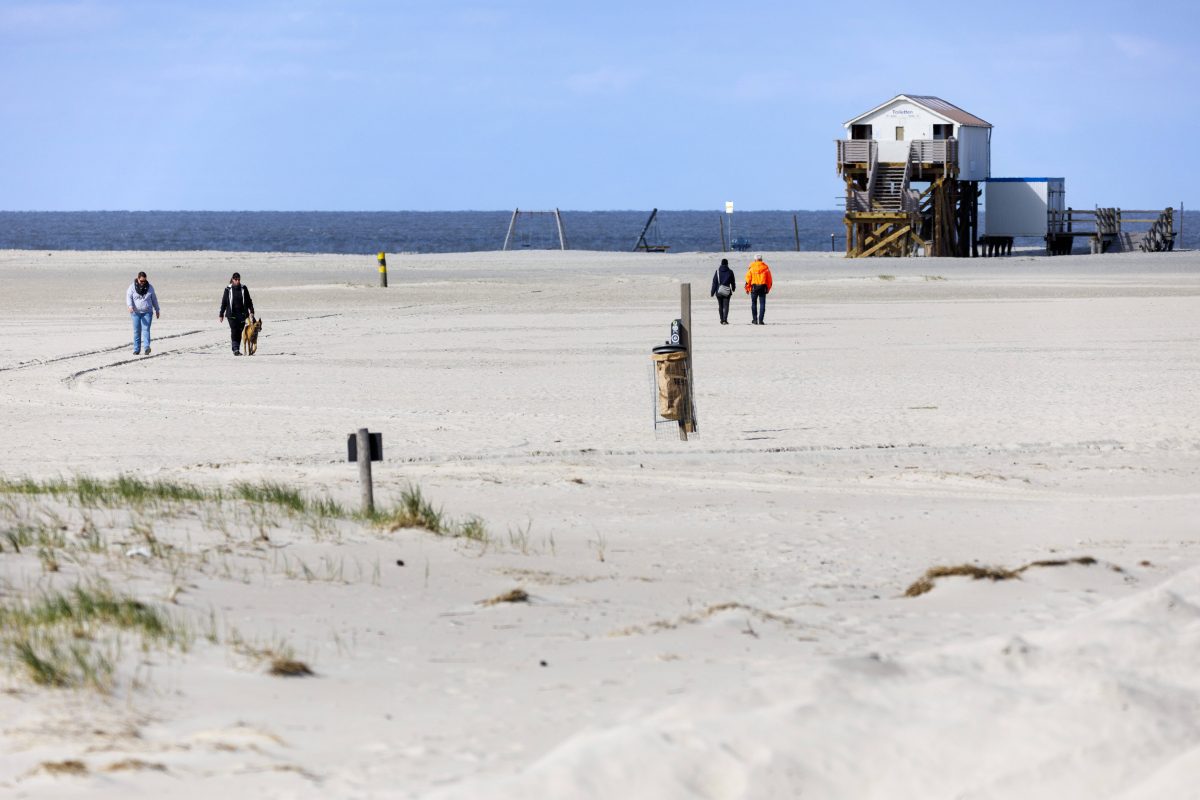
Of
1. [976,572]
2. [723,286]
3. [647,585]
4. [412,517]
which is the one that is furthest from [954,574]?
[723,286]

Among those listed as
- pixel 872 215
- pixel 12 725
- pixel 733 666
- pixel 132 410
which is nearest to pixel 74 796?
pixel 12 725

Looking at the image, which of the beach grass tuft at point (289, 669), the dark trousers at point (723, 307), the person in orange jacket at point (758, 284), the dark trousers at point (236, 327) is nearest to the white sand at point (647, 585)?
the beach grass tuft at point (289, 669)

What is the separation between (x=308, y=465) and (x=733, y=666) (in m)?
7.04

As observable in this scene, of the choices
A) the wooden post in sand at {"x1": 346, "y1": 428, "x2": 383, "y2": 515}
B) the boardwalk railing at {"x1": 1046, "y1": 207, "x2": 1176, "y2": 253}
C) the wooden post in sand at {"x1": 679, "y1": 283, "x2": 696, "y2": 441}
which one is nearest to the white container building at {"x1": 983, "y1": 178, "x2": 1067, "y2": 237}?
the boardwalk railing at {"x1": 1046, "y1": 207, "x2": 1176, "y2": 253}

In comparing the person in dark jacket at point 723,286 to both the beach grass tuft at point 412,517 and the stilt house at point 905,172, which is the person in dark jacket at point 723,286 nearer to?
the beach grass tuft at point 412,517

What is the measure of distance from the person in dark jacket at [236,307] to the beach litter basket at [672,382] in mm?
10812

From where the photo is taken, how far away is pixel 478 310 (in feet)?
107

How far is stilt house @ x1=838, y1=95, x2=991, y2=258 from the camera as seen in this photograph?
192ft

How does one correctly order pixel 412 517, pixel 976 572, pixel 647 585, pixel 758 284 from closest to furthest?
pixel 976 572, pixel 647 585, pixel 412 517, pixel 758 284

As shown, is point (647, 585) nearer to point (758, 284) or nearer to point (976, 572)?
point (976, 572)

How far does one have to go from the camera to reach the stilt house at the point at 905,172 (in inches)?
2298

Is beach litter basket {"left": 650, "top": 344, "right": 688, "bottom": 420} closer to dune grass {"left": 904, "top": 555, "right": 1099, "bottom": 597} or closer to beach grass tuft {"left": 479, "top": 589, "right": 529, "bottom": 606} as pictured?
dune grass {"left": 904, "top": 555, "right": 1099, "bottom": 597}

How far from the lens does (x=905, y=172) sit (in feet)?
193

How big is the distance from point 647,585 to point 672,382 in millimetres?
5592
